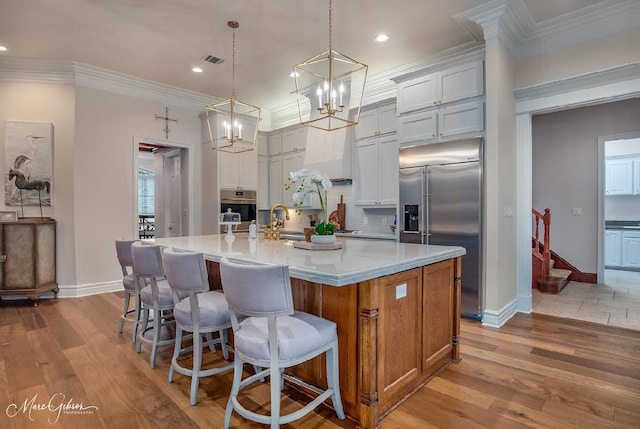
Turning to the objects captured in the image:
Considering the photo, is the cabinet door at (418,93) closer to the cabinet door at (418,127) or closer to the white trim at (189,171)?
the cabinet door at (418,127)

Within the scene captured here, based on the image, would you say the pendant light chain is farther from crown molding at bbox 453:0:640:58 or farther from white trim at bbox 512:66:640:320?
white trim at bbox 512:66:640:320

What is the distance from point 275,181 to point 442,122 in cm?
356

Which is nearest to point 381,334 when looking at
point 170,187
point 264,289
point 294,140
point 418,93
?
point 264,289

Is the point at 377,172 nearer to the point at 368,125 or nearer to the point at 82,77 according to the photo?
the point at 368,125

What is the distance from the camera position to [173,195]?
21.8 ft

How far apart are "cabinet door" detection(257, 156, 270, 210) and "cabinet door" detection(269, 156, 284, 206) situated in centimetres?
8

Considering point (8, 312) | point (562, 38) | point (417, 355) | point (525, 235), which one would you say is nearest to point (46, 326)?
point (8, 312)

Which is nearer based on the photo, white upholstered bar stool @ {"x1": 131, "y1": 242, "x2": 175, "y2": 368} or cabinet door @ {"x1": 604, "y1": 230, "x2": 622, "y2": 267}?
white upholstered bar stool @ {"x1": 131, "y1": 242, "x2": 175, "y2": 368}

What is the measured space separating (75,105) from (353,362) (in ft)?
17.0

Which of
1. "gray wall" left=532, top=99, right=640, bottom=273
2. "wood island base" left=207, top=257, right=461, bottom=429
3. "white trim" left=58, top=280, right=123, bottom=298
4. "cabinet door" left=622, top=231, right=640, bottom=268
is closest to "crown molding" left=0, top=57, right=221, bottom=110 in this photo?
"white trim" left=58, top=280, right=123, bottom=298

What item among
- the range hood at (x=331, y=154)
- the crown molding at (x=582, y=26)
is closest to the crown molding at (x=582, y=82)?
the crown molding at (x=582, y=26)

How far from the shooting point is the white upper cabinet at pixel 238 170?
587cm

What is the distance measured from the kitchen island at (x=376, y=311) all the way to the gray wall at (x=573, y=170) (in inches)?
177

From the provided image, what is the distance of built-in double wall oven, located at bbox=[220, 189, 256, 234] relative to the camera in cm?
591
